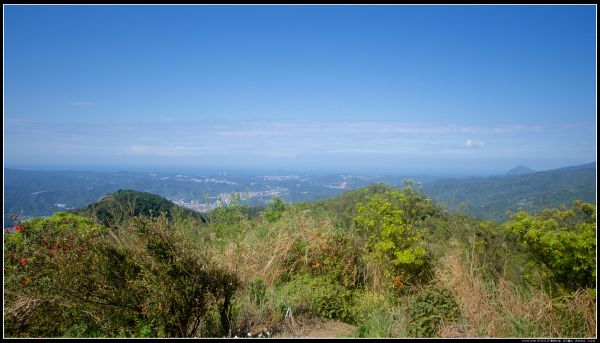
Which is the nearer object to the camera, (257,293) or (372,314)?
(372,314)

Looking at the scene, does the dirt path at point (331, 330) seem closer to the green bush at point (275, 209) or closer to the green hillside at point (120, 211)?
the green hillside at point (120, 211)

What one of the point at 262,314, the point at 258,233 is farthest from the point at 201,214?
the point at 262,314

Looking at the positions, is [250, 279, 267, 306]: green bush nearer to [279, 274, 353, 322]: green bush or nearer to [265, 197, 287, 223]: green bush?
[279, 274, 353, 322]: green bush

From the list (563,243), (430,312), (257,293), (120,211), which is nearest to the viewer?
(430,312)

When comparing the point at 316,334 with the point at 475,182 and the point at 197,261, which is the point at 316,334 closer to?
the point at 197,261

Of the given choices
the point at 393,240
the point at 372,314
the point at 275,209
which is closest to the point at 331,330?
the point at 372,314

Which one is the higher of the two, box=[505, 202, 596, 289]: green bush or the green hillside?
the green hillside

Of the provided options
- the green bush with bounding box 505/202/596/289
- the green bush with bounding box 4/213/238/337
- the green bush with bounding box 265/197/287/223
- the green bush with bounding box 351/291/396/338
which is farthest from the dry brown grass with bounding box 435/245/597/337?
the green bush with bounding box 265/197/287/223

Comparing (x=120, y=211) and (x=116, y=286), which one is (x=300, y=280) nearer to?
(x=116, y=286)

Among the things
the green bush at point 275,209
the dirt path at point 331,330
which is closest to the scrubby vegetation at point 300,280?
the dirt path at point 331,330
